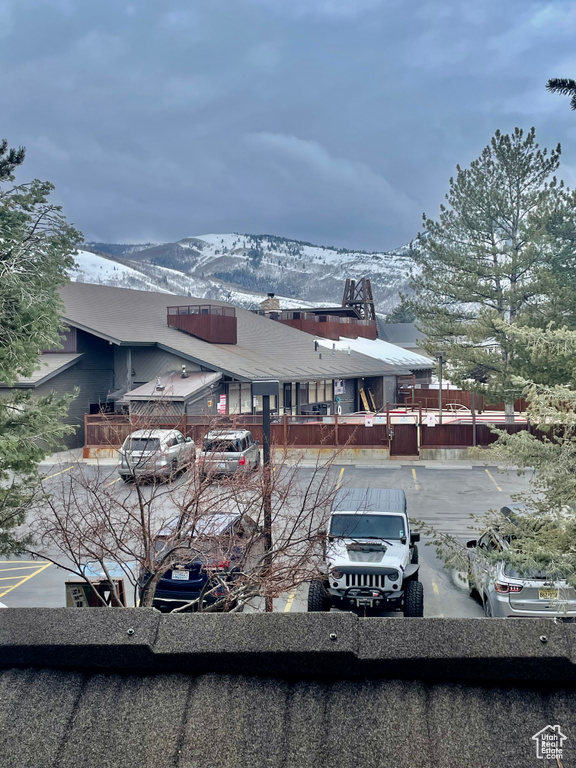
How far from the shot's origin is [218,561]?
8.06m

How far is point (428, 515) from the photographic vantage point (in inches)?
734

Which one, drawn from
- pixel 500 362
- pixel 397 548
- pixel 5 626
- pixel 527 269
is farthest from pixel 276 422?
pixel 5 626

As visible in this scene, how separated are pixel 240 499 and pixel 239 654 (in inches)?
200

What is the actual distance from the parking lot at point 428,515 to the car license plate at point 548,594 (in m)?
1.46

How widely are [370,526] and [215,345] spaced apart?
28.2 m

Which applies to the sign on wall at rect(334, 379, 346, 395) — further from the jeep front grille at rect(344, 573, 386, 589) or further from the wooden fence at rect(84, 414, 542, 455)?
the jeep front grille at rect(344, 573, 386, 589)

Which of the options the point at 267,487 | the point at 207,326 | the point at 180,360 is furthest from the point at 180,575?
the point at 207,326

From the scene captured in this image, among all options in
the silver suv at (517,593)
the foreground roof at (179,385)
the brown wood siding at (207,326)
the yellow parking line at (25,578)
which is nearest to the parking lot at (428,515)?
the yellow parking line at (25,578)

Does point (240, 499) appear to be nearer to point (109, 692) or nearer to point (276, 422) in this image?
point (109, 692)

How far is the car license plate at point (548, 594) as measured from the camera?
30.5 ft

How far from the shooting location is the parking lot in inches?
469

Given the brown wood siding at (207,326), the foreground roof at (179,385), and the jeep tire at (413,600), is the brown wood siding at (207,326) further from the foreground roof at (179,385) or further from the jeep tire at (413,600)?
the jeep tire at (413,600)

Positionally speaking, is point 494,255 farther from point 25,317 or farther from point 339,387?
point 25,317

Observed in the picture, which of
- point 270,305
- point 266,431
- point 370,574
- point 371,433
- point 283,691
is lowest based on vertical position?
point 370,574
